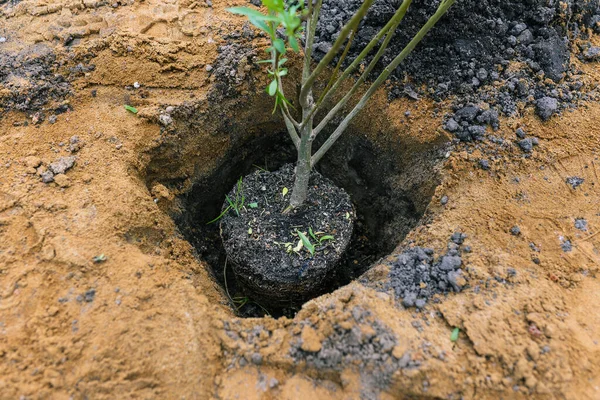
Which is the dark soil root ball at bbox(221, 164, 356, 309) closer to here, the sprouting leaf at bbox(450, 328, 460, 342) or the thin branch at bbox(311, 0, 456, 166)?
the thin branch at bbox(311, 0, 456, 166)

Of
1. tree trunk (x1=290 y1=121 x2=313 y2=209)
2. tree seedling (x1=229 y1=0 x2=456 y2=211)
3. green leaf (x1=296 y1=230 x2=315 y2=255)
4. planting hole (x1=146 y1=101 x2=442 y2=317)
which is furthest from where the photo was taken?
planting hole (x1=146 y1=101 x2=442 y2=317)

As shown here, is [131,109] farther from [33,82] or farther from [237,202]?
[237,202]

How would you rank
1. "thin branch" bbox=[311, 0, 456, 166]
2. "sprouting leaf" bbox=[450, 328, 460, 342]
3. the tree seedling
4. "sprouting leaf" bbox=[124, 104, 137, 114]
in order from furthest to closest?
"sprouting leaf" bbox=[124, 104, 137, 114]
"sprouting leaf" bbox=[450, 328, 460, 342]
"thin branch" bbox=[311, 0, 456, 166]
the tree seedling

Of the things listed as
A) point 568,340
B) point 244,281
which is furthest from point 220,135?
point 568,340

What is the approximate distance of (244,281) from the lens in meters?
2.25

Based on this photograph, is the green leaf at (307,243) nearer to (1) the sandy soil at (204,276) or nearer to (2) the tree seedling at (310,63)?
(2) the tree seedling at (310,63)

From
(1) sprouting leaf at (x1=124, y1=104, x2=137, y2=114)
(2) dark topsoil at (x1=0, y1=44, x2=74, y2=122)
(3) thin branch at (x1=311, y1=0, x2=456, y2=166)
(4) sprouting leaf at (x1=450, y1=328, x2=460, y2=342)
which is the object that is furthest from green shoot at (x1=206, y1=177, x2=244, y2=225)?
(4) sprouting leaf at (x1=450, y1=328, x2=460, y2=342)

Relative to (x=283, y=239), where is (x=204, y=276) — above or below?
below

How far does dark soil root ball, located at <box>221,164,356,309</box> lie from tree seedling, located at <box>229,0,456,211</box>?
125mm

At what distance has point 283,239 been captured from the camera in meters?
2.15

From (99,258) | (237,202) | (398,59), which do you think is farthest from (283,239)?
(398,59)

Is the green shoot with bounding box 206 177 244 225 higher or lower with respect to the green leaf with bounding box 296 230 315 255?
lower

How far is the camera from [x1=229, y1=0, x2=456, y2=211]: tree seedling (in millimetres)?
1110

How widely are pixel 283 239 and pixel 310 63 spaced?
2.98 ft
